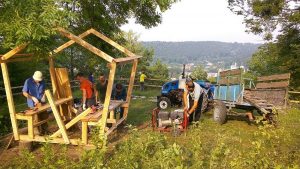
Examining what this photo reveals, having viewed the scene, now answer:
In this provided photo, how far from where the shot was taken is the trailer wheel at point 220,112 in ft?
36.1

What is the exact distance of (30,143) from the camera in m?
7.88

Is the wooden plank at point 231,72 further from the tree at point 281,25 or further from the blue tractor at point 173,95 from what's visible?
the tree at point 281,25

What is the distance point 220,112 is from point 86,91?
4298 millimetres

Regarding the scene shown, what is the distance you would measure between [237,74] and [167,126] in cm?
309

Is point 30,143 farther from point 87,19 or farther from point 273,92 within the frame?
point 273,92

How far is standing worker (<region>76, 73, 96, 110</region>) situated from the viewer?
30.6 feet

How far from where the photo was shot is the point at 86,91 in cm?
939

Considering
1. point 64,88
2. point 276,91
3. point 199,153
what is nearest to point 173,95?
point 276,91

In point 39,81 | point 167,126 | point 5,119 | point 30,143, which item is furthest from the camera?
point 5,119

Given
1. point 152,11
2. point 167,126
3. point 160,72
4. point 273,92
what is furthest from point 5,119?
point 160,72

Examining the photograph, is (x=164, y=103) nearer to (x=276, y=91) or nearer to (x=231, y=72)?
(x=231, y=72)

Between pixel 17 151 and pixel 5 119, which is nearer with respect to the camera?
pixel 17 151

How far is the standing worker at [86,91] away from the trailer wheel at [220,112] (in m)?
3.99

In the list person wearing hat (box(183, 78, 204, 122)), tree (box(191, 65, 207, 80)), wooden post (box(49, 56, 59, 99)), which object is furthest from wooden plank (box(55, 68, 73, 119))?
tree (box(191, 65, 207, 80))
